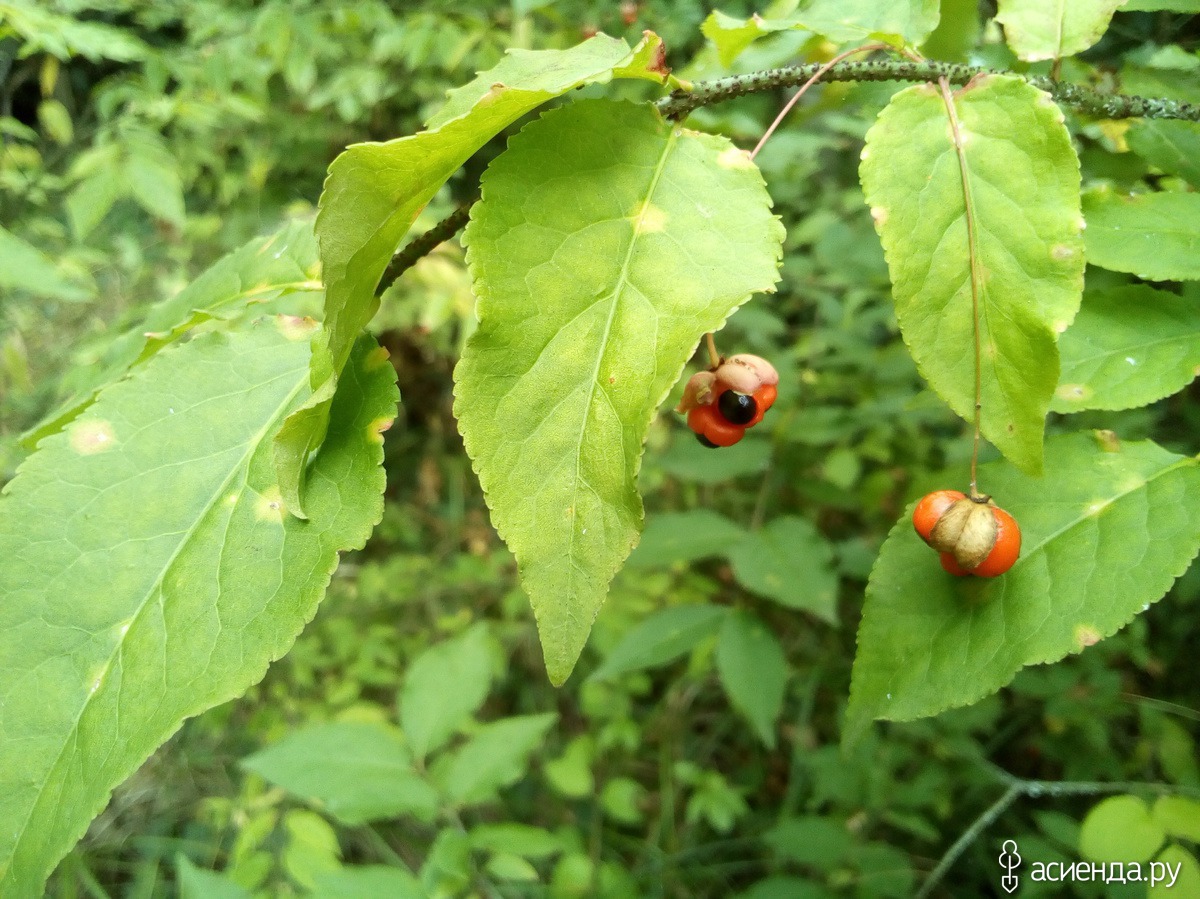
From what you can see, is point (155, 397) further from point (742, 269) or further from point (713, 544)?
point (713, 544)

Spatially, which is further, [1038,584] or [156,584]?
[1038,584]

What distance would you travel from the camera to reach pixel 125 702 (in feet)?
2.45

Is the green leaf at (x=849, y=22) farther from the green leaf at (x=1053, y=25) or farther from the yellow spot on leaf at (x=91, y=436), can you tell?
the yellow spot on leaf at (x=91, y=436)

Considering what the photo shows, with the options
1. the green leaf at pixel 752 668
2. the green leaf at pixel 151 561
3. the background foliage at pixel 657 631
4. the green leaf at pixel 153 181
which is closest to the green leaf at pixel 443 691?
the background foliage at pixel 657 631

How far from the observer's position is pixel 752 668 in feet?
7.11

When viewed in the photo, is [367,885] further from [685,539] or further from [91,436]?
[685,539]

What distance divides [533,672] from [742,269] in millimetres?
3266

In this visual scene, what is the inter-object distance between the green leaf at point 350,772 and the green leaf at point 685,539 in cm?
84

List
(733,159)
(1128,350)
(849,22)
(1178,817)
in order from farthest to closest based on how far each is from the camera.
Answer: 1. (1178,817)
2. (1128,350)
3. (849,22)
4. (733,159)

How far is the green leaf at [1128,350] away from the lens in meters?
0.98

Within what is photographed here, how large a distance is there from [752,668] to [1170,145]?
1.57m

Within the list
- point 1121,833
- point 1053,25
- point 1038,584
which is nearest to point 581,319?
point 1038,584

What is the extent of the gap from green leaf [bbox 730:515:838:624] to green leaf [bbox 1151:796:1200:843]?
2.76 feet

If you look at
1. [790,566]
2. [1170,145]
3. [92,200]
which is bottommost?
[790,566]
